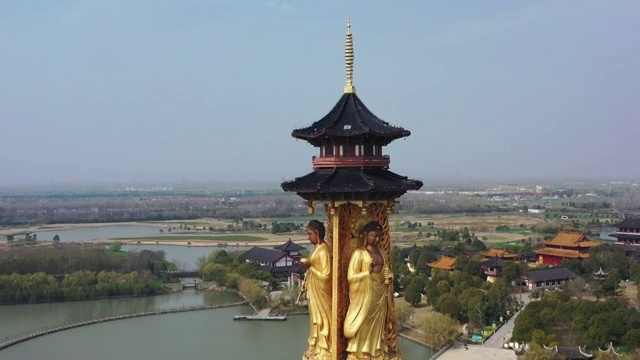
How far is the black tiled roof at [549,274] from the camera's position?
1281 inches

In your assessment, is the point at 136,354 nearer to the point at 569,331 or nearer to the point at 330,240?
the point at 569,331

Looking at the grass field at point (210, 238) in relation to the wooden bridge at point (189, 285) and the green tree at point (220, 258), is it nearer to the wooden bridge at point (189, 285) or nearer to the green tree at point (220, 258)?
the green tree at point (220, 258)

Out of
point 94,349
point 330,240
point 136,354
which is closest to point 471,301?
point 136,354

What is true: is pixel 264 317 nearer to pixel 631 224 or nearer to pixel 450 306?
pixel 450 306

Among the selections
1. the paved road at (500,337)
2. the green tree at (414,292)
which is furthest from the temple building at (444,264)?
the paved road at (500,337)

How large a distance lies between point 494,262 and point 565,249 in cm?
803

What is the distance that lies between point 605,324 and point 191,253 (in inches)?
1643

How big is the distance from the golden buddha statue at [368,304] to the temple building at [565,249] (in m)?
35.6

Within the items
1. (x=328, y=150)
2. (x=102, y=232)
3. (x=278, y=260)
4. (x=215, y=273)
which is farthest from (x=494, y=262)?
(x=102, y=232)

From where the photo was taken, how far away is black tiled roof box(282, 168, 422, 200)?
592 cm

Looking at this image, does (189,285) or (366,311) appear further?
(189,285)

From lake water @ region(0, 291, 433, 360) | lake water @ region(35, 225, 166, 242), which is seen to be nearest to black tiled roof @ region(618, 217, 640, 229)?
lake water @ region(0, 291, 433, 360)

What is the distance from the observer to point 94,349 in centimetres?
2372

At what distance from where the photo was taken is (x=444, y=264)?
35625 millimetres
